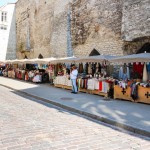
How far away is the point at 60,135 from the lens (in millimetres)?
5664

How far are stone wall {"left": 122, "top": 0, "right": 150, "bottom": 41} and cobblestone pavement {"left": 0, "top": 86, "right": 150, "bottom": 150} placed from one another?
7.92 m

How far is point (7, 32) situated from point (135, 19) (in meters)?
24.7

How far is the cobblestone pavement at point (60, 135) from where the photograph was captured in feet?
16.3

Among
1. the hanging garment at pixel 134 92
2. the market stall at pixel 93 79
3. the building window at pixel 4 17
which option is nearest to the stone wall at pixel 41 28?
the building window at pixel 4 17

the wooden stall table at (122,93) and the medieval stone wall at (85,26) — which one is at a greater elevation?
the medieval stone wall at (85,26)

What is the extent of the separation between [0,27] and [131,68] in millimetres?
24837

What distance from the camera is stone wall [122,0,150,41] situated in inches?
541

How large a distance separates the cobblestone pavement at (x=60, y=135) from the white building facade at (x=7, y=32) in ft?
95.5

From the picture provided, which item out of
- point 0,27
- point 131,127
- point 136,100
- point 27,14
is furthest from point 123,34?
point 0,27

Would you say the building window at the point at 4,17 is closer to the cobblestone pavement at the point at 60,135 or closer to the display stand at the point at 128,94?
the display stand at the point at 128,94

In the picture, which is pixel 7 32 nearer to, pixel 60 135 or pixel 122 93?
pixel 122 93

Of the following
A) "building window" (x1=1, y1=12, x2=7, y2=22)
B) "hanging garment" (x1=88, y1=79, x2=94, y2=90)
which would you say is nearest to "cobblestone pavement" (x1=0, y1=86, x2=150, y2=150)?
"hanging garment" (x1=88, y1=79, x2=94, y2=90)

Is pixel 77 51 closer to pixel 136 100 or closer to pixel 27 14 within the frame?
pixel 136 100

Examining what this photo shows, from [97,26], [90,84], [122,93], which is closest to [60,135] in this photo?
[122,93]
